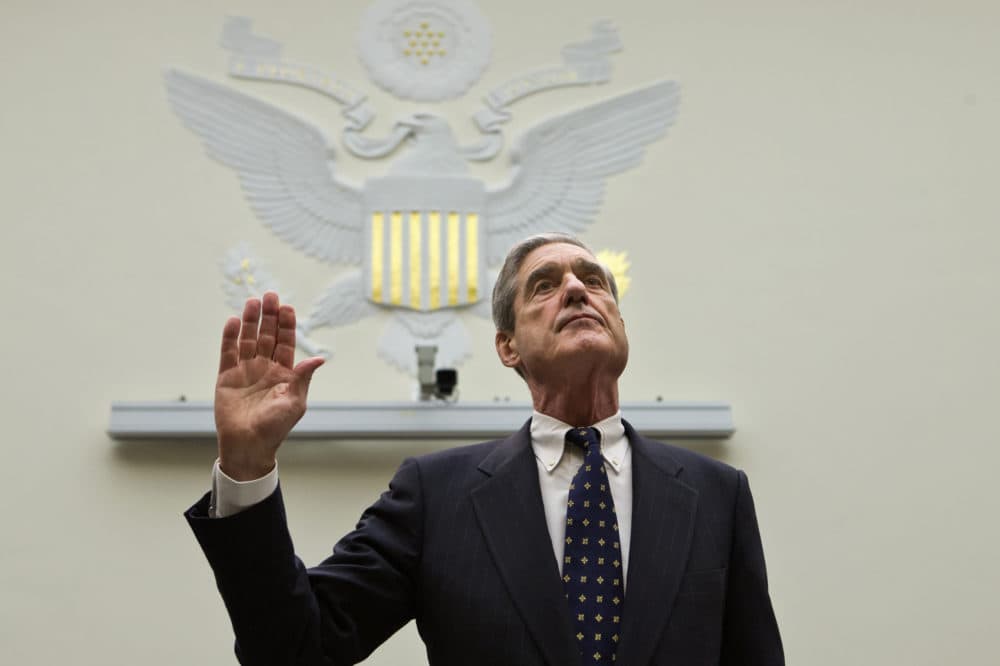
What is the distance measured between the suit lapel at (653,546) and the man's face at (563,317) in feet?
0.60

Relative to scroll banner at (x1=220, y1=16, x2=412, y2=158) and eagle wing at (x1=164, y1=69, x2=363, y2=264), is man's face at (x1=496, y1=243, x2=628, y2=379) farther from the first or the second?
scroll banner at (x1=220, y1=16, x2=412, y2=158)

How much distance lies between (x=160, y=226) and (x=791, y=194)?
9.80 ft

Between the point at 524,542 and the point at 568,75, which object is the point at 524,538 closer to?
the point at 524,542

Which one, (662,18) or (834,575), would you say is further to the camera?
(662,18)

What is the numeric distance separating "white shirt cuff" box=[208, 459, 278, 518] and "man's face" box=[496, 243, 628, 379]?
60 cm

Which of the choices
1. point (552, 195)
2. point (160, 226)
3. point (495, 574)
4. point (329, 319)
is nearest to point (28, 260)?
point (160, 226)

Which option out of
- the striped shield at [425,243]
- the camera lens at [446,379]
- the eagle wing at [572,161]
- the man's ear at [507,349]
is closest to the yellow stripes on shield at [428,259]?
the striped shield at [425,243]

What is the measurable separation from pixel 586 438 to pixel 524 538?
0.74 feet

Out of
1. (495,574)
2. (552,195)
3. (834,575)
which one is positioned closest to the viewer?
(495,574)

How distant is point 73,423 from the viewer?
5.20 m

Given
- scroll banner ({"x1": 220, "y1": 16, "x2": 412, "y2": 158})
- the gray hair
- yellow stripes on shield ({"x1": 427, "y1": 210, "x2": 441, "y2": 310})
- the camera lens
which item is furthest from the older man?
scroll banner ({"x1": 220, "y1": 16, "x2": 412, "y2": 158})

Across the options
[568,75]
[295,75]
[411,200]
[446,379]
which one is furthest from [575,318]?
[295,75]

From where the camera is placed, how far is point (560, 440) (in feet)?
6.59

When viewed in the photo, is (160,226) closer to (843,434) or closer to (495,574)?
(843,434)
